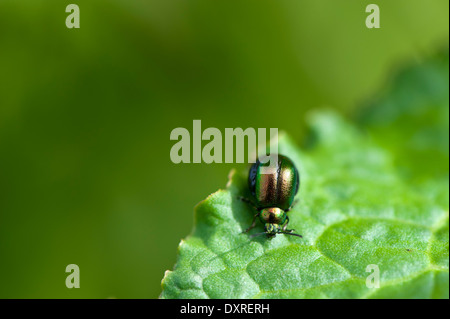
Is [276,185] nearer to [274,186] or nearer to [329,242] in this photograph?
[274,186]

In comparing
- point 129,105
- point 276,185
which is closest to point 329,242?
point 276,185

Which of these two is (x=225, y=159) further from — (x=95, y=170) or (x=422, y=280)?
(x=422, y=280)

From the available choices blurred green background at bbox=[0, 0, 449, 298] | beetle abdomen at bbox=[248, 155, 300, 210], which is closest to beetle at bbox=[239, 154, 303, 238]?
beetle abdomen at bbox=[248, 155, 300, 210]

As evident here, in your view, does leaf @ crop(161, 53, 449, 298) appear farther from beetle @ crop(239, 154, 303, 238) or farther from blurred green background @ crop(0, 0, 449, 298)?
blurred green background @ crop(0, 0, 449, 298)

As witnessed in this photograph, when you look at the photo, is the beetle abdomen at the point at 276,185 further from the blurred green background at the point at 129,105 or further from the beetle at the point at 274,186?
the blurred green background at the point at 129,105

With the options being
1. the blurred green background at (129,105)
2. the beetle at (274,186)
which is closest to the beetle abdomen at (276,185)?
the beetle at (274,186)
